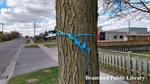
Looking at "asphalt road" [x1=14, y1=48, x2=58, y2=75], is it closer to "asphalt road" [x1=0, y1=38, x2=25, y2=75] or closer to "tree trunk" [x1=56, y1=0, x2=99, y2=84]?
"asphalt road" [x1=0, y1=38, x2=25, y2=75]

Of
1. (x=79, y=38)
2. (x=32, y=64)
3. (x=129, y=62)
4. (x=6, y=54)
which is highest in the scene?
(x=79, y=38)

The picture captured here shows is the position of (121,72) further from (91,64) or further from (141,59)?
(91,64)

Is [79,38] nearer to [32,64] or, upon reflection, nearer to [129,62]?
[129,62]

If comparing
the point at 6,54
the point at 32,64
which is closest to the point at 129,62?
the point at 32,64

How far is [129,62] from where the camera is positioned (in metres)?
9.04

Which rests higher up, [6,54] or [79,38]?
[79,38]

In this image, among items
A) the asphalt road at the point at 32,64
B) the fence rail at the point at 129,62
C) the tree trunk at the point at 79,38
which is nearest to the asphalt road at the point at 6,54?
the asphalt road at the point at 32,64

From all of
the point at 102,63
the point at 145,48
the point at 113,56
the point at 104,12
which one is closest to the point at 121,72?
the point at 113,56

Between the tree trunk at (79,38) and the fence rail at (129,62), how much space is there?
6.16 metres

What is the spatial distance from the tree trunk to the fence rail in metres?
6.16

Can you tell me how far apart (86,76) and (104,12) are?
465cm

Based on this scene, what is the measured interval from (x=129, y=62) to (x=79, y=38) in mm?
7520

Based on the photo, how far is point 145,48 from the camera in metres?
30.4

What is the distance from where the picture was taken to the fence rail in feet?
25.7
